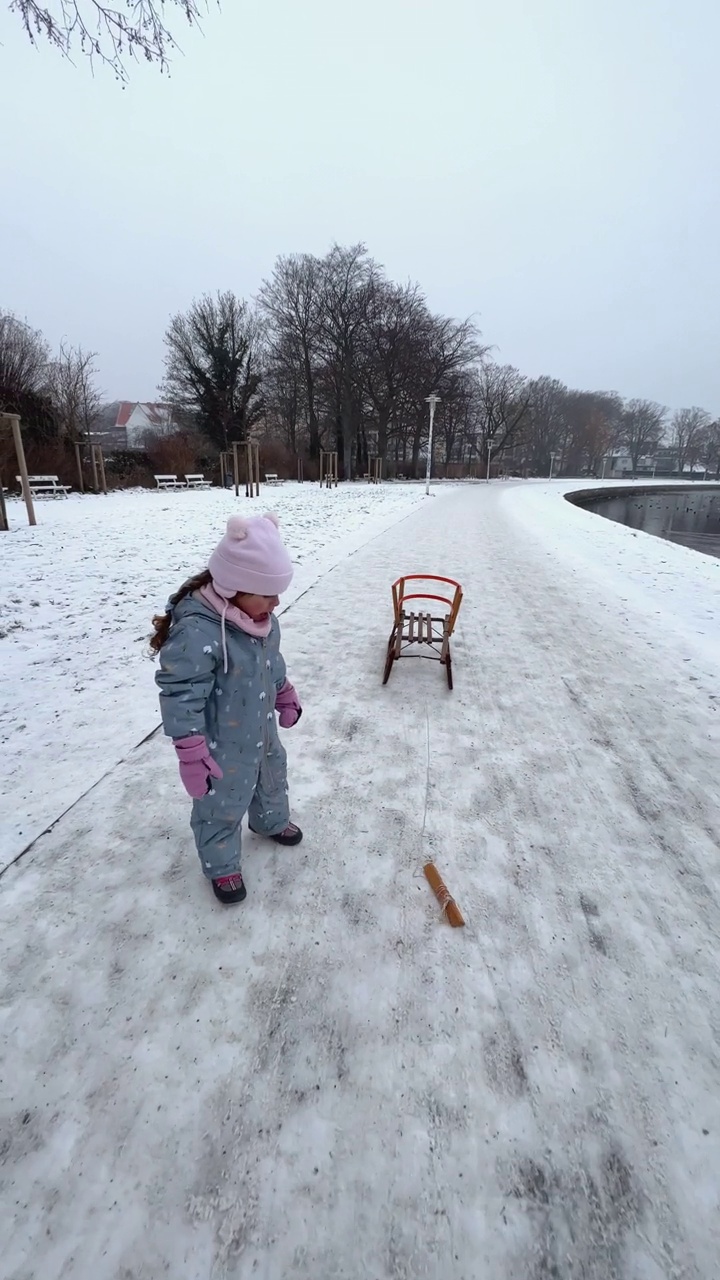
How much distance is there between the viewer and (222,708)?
222 centimetres

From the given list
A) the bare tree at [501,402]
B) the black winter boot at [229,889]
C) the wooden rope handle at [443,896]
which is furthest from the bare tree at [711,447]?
the black winter boot at [229,889]

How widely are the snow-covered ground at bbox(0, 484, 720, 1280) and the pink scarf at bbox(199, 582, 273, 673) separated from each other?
1.17 metres

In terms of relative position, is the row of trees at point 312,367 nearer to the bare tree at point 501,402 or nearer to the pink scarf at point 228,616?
the bare tree at point 501,402

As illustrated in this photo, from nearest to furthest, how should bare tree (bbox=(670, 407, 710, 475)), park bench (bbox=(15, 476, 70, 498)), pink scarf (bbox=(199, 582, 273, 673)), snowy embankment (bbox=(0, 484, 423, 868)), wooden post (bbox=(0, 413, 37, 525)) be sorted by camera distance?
pink scarf (bbox=(199, 582, 273, 673)), snowy embankment (bbox=(0, 484, 423, 868)), wooden post (bbox=(0, 413, 37, 525)), park bench (bbox=(15, 476, 70, 498)), bare tree (bbox=(670, 407, 710, 475))

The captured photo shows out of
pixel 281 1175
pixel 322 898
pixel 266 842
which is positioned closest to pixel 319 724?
pixel 266 842

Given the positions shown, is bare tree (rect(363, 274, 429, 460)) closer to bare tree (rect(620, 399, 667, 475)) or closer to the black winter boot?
the black winter boot

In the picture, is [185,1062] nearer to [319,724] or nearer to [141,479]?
[319,724]

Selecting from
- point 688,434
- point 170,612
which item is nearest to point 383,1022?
point 170,612

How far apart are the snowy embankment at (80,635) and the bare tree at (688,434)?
10233cm

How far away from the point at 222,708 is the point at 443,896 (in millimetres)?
1270

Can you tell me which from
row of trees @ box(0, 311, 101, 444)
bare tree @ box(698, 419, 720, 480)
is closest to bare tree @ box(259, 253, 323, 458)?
row of trees @ box(0, 311, 101, 444)

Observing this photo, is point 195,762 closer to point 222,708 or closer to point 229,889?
point 222,708

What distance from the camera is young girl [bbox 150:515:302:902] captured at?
6.73 feet

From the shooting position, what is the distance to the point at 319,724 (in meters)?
3.91
